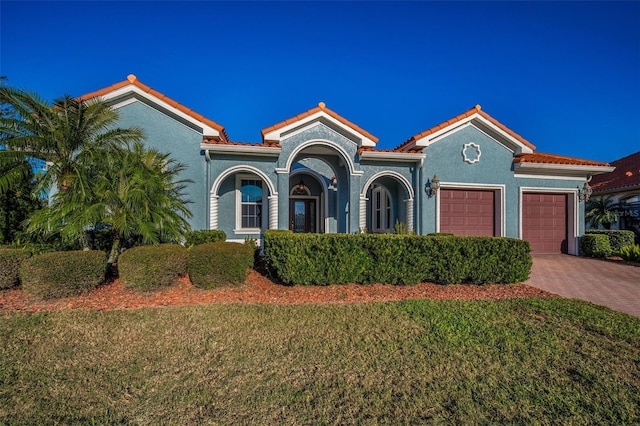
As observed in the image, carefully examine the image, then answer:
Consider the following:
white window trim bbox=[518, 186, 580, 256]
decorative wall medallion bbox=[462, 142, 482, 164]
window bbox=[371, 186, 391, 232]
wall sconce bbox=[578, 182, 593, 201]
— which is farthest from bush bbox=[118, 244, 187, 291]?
wall sconce bbox=[578, 182, 593, 201]

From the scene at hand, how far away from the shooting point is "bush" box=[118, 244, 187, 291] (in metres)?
5.89

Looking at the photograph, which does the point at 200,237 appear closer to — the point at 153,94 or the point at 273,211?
the point at 273,211

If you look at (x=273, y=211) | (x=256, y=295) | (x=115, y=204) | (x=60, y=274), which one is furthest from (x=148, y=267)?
(x=273, y=211)

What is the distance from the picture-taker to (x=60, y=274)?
5.66 meters

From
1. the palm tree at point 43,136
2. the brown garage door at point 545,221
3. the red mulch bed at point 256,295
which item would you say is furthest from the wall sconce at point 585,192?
the palm tree at point 43,136

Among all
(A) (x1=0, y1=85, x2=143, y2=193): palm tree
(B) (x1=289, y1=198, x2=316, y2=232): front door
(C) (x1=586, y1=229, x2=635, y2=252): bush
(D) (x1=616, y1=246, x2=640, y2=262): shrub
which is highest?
(A) (x1=0, y1=85, x2=143, y2=193): palm tree

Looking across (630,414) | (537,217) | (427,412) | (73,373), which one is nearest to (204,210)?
(73,373)

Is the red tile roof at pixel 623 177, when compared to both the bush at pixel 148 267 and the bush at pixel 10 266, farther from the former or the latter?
the bush at pixel 10 266

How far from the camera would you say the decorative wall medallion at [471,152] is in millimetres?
11688

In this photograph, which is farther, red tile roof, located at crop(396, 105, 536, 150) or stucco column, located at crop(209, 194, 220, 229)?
red tile roof, located at crop(396, 105, 536, 150)

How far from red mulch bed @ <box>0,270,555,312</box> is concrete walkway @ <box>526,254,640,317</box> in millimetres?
903

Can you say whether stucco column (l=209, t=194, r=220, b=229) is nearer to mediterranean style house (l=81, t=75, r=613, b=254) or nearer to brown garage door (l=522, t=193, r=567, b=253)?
mediterranean style house (l=81, t=75, r=613, b=254)

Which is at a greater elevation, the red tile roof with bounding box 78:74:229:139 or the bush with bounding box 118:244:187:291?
the red tile roof with bounding box 78:74:229:139

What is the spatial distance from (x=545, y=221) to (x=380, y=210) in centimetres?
690
